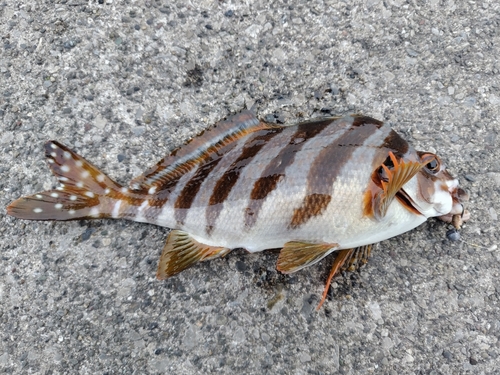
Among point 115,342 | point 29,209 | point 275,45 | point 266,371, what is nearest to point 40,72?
point 29,209

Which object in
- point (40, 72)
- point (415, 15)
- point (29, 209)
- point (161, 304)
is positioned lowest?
point (161, 304)

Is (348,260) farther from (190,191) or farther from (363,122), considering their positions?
(190,191)

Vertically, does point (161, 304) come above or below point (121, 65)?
below

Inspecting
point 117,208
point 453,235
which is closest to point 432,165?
point 453,235

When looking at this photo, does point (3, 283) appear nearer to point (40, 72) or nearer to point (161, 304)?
point (161, 304)

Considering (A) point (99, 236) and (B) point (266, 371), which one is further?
(A) point (99, 236)

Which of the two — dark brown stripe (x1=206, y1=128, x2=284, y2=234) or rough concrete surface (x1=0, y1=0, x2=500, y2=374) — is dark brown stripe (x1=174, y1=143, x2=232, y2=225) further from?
rough concrete surface (x1=0, y1=0, x2=500, y2=374)

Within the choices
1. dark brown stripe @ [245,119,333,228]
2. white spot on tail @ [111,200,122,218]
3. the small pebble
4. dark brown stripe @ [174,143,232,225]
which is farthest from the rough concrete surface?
dark brown stripe @ [245,119,333,228]
